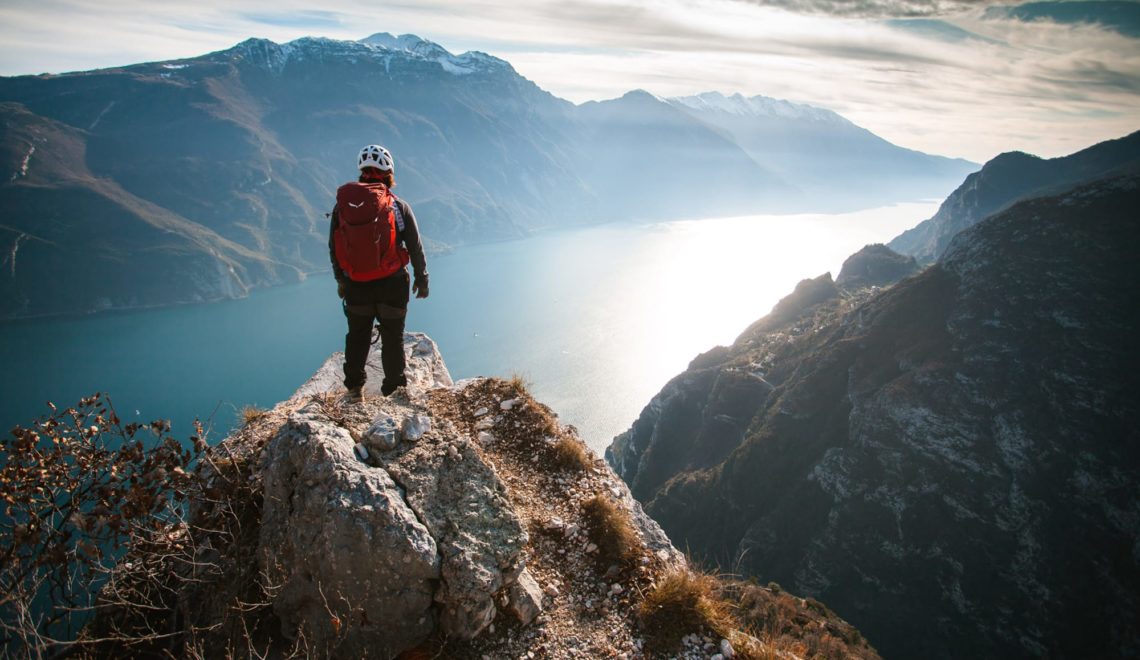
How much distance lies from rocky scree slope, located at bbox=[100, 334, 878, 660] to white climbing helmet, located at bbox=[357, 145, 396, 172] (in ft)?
10.5

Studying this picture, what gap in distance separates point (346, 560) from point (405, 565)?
1.84 ft

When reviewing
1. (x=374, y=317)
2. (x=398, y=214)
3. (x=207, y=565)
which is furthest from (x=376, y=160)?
(x=207, y=565)

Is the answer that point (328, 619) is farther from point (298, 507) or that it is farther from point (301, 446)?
point (301, 446)

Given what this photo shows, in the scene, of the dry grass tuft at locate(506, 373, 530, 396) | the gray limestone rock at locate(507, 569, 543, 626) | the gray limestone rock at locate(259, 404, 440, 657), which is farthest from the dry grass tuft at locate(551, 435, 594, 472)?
the gray limestone rock at locate(259, 404, 440, 657)

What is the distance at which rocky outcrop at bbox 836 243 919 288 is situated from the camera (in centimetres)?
14775

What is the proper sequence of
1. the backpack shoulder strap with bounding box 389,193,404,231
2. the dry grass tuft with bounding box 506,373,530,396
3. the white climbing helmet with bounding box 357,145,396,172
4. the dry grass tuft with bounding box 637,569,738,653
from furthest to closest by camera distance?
the dry grass tuft with bounding box 506,373,530,396 → the white climbing helmet with bounding box 357,145,396,172 → the backpack shoulder strap with bounding box 389,193,404,231 → the dry grass tuft with bounding box 637,569,738,653

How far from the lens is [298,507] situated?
5.36 m

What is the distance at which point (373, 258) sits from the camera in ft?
21.0

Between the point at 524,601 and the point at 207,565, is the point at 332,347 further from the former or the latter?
the point at 524,601

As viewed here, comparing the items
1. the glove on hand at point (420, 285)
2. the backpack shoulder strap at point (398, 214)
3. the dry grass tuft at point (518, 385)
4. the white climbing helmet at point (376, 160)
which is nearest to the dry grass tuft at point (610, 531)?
the dry grass tuft at point (518, 385)

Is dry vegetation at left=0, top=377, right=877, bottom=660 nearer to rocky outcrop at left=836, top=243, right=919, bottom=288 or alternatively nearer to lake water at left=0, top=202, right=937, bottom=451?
lake water at left=0, top=202, right=937, bottom=451

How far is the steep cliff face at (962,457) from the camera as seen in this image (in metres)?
55.9

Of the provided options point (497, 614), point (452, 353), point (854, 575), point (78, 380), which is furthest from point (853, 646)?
point (78, 380)

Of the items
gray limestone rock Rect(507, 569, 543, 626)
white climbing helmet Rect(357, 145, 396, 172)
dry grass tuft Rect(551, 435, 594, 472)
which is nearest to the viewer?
gray limestone rock Rect(507, 569, 543, 626)
